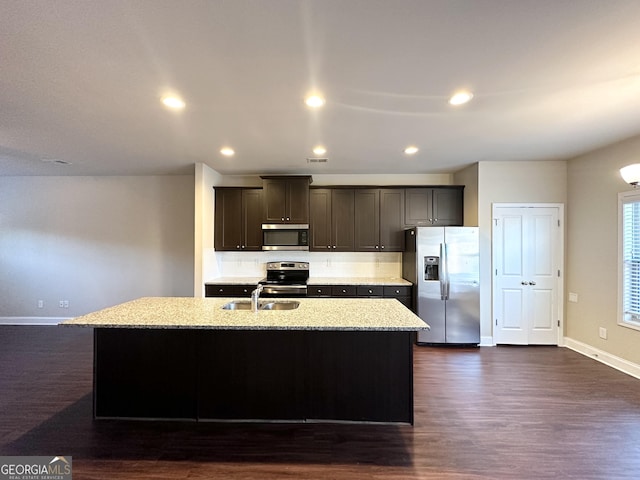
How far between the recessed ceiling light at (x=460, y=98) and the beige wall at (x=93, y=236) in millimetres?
→ 4400

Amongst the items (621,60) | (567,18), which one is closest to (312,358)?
(567,18)

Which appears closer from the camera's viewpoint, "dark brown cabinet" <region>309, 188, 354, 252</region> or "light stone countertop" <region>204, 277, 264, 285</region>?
"light stone countertop" <region>204, 277, 264, 285</region>

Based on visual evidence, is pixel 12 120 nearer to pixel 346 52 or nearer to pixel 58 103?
pixel 58 103

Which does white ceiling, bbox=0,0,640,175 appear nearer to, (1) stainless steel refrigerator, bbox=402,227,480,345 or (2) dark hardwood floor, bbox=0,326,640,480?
(1) stainless steel refrigerator, bbox=402,227,480,345

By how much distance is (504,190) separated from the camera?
4375 mm

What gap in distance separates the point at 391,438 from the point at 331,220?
3295mm

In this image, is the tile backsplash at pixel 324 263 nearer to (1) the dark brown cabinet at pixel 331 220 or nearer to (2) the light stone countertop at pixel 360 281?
(2) the light stone countertop at pixel 360 281

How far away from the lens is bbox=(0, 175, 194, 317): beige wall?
529 cm

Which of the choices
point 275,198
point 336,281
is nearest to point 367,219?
point 336,281

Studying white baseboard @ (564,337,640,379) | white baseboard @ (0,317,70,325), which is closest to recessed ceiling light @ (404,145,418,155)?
white baseboard @ (564,337,640,379)

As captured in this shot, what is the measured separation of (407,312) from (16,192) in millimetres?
6862

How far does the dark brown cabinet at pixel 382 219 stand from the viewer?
495cm

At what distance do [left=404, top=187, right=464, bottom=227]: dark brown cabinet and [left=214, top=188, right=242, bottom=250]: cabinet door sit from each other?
9.07 ft

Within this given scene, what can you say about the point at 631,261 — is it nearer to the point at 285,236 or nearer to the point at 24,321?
the point at 285,236
